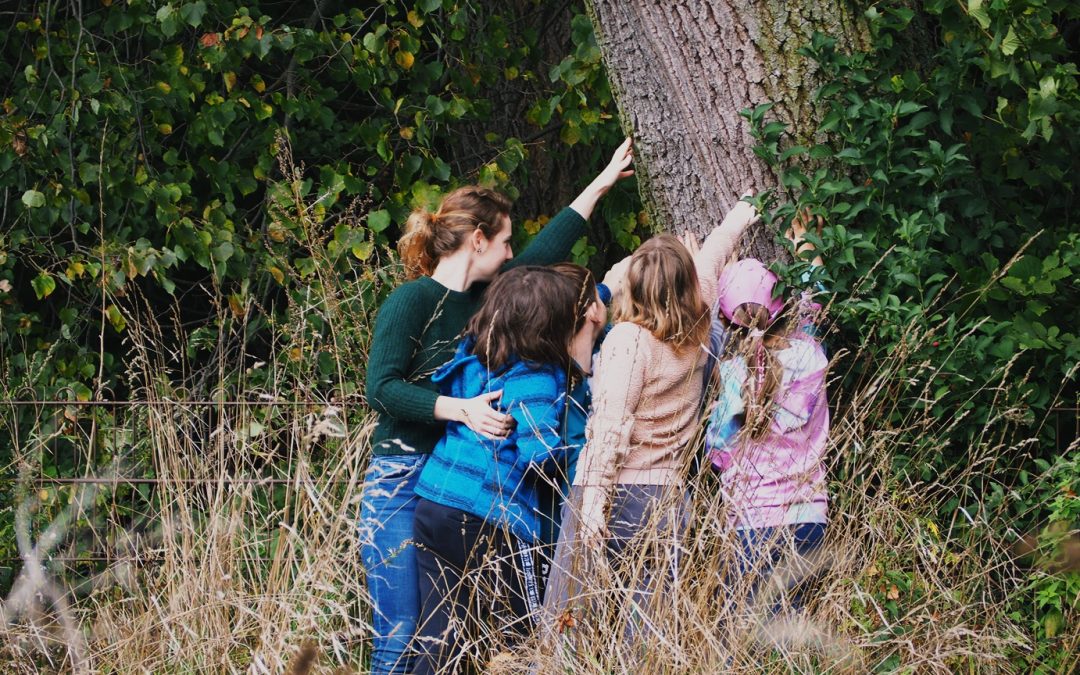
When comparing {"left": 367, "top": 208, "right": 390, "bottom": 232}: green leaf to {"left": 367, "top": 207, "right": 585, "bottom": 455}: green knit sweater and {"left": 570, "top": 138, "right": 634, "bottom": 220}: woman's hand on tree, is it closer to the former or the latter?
{"left": 570, "top": 138, "right": 634, "bottom": 220}: woman's hand on tree

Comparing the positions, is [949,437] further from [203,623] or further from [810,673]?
[203,623]

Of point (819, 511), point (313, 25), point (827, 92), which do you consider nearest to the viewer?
point (819, 511)

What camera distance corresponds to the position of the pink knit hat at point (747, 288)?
3.27 metres

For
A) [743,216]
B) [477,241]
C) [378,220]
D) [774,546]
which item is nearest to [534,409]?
[477,241]

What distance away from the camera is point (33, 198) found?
4.70 m

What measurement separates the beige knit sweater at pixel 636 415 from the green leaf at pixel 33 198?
2.77 m

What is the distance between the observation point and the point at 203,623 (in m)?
2.89

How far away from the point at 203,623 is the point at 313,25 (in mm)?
3286

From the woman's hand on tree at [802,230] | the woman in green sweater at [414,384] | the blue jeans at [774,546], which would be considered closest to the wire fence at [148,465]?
the woman in green sweater at [414,384]

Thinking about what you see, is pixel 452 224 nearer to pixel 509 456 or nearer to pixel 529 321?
pixel 529 321

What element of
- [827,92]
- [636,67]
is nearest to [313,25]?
Result: [636,67]

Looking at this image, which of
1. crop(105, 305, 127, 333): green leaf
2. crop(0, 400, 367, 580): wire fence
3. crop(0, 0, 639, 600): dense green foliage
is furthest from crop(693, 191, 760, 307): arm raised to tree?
crop(105, 305, 127, 333): green leaf

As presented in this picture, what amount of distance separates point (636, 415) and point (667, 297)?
32cm

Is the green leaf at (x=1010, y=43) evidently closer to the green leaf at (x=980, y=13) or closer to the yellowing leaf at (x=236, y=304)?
the green leaf at (x=980, y=13)
